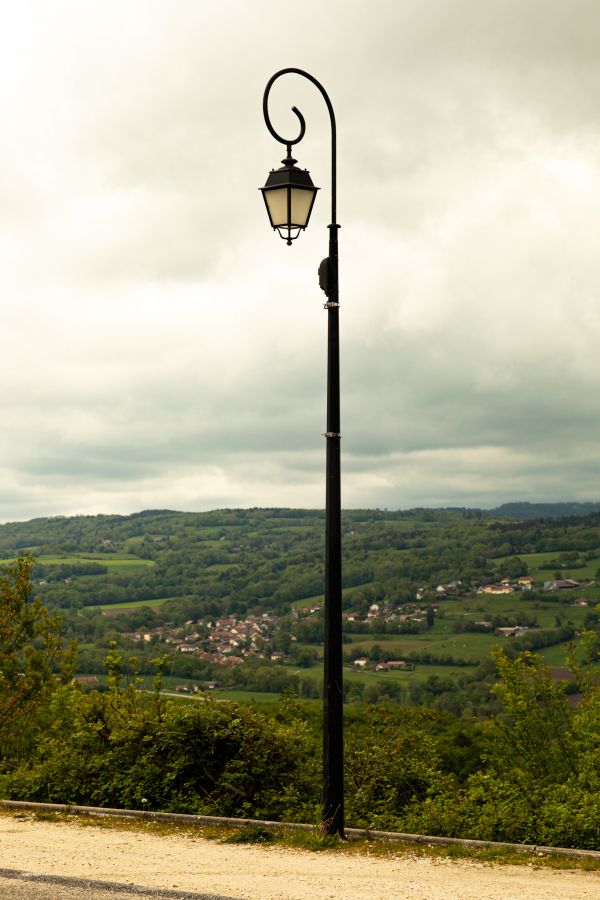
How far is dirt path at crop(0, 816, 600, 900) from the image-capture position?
6.72 metres

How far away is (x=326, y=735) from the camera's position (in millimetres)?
8500

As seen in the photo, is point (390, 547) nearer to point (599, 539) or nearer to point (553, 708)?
point (599, 539)

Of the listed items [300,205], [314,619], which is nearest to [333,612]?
[300,205]

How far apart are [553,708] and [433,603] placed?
425ft

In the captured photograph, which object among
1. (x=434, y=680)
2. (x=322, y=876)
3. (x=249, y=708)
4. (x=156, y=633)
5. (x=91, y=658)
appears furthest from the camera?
(x=156, y=633)

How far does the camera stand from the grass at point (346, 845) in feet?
25.1

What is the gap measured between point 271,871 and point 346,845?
1163 mm

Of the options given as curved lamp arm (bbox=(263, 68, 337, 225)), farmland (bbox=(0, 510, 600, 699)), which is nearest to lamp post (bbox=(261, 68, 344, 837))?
curved lamp arm (bbox=(263, 68, 337, 225))

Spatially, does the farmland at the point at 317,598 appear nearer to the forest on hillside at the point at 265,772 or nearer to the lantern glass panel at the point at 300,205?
the forest on hillside at the point at 265,772

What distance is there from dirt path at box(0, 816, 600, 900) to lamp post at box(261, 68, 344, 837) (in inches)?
29.8

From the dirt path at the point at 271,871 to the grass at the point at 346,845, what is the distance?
155 millimetres

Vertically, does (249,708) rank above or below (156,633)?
above

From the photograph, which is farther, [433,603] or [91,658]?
[433,603]

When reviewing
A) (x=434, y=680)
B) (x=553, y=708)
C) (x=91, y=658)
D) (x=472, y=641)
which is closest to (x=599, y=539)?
(x=472, y=641)
